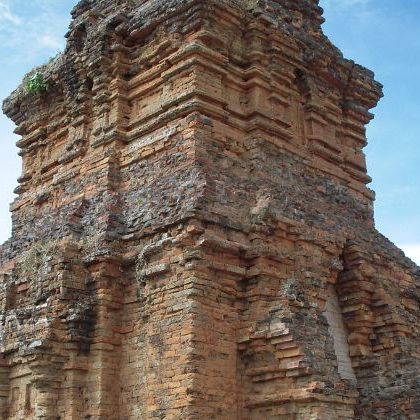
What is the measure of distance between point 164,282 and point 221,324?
1042 mm

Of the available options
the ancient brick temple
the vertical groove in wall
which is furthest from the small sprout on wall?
the vertical groove in wall

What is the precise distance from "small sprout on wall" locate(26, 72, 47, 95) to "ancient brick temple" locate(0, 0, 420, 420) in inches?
2.5

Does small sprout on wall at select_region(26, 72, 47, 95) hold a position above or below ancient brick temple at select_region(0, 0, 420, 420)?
above

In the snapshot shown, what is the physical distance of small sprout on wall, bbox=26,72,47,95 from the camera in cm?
1523

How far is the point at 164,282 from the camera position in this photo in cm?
1070

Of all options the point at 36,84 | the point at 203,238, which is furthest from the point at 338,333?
the point at 36,84

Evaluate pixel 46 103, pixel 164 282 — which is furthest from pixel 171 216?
pixel 46 103

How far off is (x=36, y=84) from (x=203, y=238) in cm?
664

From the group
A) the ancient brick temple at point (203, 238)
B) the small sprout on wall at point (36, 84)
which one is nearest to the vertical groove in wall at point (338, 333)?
the ancient brick temple at point (203, 238)

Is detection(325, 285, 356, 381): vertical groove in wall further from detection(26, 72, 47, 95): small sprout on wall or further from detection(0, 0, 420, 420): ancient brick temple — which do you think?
detection(26, 72, 47, 95): small sprout on wall

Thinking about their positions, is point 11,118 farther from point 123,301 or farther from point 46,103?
point 123,301

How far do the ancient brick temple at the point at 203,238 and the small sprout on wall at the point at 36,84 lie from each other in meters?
0.06

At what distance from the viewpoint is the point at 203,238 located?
34.5ft

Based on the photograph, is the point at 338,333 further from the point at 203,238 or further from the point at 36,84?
the point at 36,84
